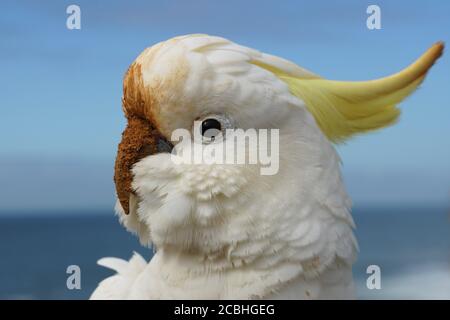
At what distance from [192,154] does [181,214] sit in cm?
20

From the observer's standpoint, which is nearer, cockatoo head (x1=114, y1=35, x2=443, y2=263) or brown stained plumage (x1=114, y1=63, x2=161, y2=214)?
cockatoo head (x1=114, y1=35, x2=443, y2=263)

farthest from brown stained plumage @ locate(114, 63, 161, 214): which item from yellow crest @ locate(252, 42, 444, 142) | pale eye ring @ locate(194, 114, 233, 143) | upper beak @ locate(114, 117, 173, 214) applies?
yellow crest @ locate(252, 42, 444, 142)

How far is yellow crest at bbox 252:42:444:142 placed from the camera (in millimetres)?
1932

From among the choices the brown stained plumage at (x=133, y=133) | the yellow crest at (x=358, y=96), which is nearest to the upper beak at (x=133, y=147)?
the brown stained plumage at (x=133, y=133)

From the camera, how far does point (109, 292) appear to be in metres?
2.26

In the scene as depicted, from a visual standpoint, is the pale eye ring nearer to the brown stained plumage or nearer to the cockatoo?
the cockatoo

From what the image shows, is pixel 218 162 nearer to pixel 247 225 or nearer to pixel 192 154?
pixel 192 154

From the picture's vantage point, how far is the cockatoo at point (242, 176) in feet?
5.82

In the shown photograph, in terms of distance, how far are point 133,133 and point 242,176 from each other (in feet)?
1.36

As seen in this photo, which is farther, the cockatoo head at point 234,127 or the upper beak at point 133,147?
the upper beak at point 133,147

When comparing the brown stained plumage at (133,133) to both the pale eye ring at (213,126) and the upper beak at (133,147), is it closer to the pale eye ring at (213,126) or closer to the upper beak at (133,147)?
the upper beak at (133,147)

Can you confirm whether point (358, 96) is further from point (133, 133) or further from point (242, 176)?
point (133, 133)

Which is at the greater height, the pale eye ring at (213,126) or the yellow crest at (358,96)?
the yellow crest at (358,96)
